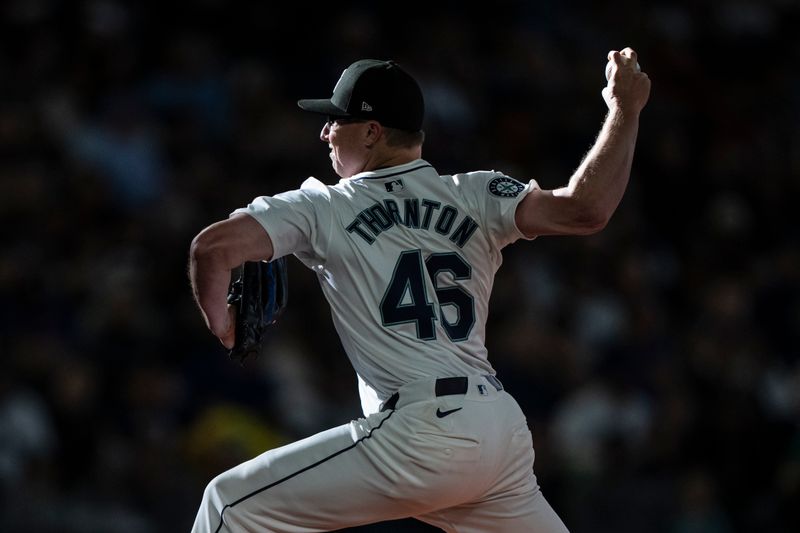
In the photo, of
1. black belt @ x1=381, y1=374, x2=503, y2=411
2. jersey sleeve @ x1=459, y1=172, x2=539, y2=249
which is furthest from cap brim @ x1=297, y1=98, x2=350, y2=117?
black belt @ x1=381, y1=374, x2=503, y2=411

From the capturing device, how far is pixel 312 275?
8.62m

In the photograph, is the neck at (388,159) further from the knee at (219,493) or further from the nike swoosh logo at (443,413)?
the knee at (219,493)

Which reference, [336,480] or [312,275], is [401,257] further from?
[312,275]

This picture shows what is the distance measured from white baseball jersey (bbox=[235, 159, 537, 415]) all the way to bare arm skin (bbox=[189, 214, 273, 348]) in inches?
1.8

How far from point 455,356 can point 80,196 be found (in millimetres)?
4827

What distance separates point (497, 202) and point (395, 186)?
1.07 feet

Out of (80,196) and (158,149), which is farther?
(158,149)

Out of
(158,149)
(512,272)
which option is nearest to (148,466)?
(158,149)

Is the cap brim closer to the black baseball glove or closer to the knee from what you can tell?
the black baseball glove

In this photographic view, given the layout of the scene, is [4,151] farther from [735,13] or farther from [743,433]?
[735,13]

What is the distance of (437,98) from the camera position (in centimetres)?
1031

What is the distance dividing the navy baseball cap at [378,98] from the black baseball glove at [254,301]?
56 cm

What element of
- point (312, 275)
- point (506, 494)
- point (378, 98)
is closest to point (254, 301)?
point (378, 98)

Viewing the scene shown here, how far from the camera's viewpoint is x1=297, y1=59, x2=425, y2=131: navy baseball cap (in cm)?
413
